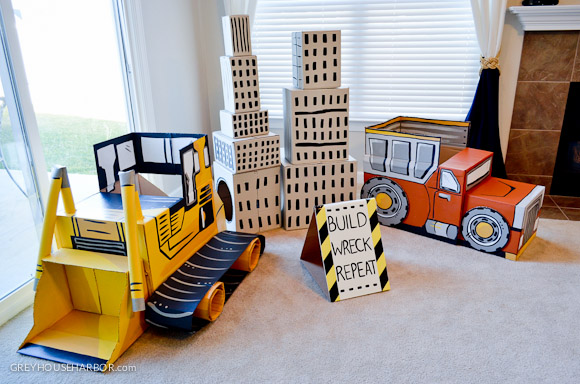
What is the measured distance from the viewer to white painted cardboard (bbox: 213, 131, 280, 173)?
2.57 meters

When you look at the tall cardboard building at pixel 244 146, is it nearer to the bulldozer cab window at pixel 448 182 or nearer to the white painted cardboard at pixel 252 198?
the white painted cardboard at pixel 252 198

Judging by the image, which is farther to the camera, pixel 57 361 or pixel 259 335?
pixel 259 335

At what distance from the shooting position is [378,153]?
2.72 meters

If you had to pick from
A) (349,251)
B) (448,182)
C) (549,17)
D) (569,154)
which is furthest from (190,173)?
(569,154)

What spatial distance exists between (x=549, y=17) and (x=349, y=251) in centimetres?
216

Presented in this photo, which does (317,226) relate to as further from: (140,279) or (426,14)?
(426,14)

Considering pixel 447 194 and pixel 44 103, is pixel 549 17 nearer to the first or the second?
pixel 447 194

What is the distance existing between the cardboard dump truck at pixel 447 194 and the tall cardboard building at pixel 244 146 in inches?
23.3

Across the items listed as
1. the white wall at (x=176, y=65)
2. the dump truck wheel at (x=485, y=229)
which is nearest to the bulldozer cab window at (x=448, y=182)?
the dump truck wheel at (x=485, y=229)

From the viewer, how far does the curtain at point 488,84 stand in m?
3.09

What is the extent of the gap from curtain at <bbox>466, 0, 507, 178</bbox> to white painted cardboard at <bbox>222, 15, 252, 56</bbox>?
1616 millimetres

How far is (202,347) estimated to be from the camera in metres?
1.81

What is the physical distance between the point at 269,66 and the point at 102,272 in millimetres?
2274

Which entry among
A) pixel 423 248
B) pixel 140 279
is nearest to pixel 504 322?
pixel 423 248
